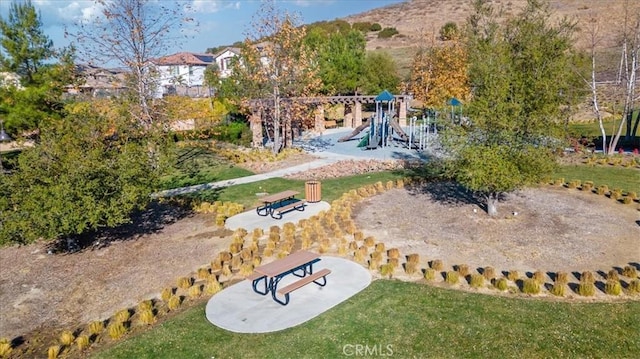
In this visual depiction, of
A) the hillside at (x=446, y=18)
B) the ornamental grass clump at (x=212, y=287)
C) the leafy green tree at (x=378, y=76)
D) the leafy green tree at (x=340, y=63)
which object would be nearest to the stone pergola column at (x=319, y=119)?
the leafy green tree at (x=340, y=63)

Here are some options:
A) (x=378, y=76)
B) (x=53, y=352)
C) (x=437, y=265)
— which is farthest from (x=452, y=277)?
(x=378, y=76)

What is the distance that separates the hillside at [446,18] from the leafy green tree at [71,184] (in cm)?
3562

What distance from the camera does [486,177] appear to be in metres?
12.7

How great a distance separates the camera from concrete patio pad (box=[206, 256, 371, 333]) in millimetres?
8398

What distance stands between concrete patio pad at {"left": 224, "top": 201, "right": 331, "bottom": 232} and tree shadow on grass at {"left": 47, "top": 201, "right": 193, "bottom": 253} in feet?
6.92

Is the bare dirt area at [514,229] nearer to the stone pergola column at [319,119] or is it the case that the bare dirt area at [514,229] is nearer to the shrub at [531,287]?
the shrub at [531,287]

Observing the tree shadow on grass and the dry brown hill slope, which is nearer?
the tree shadow on grass

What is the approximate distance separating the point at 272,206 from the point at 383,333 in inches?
339

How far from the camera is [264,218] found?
49.4ft

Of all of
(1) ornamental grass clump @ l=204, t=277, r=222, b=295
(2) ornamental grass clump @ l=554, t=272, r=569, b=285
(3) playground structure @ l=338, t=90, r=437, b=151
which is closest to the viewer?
(2) ornamental grass clump @ l=554, t=272, r=569, b=285

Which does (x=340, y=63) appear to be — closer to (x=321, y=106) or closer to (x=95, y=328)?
(x=321, y=106)

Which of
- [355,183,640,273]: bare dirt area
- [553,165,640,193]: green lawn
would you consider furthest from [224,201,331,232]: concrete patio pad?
[553,165,640,193]: green lawn

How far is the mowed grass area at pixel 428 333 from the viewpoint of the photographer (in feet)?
Result: 24.4

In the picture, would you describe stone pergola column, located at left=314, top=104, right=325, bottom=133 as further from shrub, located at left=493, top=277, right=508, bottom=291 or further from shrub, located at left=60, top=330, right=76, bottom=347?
shrub, located at left=60, top=330, right=76, bottom=347
